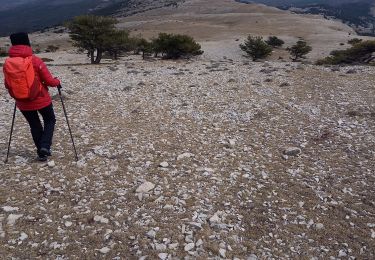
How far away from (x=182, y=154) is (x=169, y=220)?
3.79 m

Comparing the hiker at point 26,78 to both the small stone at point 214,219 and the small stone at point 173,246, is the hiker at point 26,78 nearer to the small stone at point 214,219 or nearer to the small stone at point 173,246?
the small stone at point 173,246

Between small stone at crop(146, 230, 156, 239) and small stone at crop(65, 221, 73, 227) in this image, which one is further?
small stone at crop(65, 221, 73, 227)

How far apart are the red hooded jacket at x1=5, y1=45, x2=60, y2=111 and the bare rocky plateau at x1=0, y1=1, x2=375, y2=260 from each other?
5.81 ft

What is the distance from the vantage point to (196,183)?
10141mm

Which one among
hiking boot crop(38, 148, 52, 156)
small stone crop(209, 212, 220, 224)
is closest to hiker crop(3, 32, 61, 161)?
hiking boot crop(38, 148, 52, 156)

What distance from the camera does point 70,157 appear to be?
37.8 feet

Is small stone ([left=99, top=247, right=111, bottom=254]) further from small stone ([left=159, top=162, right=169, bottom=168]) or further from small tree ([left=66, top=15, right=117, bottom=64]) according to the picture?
small tree ([left=66, top=15, right=117, bottom=64])

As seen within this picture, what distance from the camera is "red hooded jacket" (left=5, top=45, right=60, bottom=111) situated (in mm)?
9672

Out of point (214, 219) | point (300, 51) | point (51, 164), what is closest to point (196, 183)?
point (214, 219)

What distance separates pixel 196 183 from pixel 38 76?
513cm

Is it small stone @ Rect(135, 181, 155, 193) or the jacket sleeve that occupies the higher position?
the jacket sleeve

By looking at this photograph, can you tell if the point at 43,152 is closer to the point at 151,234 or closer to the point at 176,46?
the point at 151,234

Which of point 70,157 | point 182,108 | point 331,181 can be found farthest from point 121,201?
point 182,108

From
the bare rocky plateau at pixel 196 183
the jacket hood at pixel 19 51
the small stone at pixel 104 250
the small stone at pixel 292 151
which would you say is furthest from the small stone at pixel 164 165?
the jacket hood at pixel 19 51
